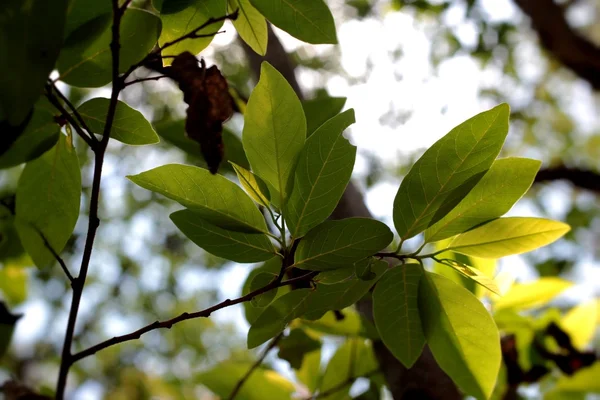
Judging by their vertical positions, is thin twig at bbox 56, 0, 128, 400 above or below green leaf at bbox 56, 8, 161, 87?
below

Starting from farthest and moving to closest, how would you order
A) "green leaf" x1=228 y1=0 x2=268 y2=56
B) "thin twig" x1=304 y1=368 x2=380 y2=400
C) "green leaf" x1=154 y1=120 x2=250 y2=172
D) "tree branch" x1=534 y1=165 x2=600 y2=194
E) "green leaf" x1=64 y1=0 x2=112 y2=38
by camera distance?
1. "tree branch" x1=534 y1=165 x2=600 y2=194
2. "thin twig" x1=304 y1=368 x2=380 y2=400
3. "green leaf" x1=154 y1=120 x2=250 y2=172
4. "green leaf" x1=228 y1=0 x2=268 y2=56
5. "green leaf" x1=64 y1=0 x2=112 y2=38

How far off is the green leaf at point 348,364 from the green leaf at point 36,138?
0.70 metres

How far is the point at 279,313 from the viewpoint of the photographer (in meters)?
0.57

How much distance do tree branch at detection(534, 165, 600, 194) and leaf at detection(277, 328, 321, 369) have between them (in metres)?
1.71

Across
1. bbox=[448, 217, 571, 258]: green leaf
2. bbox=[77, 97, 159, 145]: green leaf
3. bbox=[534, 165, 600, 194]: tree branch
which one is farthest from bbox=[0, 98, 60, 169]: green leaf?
bbox=[534, 165, 600, 194]: tree branch

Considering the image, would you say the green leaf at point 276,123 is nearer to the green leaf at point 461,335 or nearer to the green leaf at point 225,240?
the green leaf at point 225,240

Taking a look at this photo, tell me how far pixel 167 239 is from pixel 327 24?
11.6 ft

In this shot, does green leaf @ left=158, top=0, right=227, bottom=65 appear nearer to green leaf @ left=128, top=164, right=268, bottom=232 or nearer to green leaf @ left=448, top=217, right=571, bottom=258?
green leaf @ left=128, top=164, right=268, bottom=232

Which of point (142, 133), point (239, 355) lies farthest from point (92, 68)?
point (239, 355)

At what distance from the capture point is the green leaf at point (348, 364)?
104 centimetres

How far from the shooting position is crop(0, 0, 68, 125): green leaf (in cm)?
39

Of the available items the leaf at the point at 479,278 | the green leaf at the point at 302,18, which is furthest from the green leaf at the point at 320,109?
the leaf at the point at 479,278

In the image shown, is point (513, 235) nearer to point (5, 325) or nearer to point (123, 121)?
point (123, 121)

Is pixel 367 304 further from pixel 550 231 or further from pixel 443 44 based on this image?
pixel 443 44
